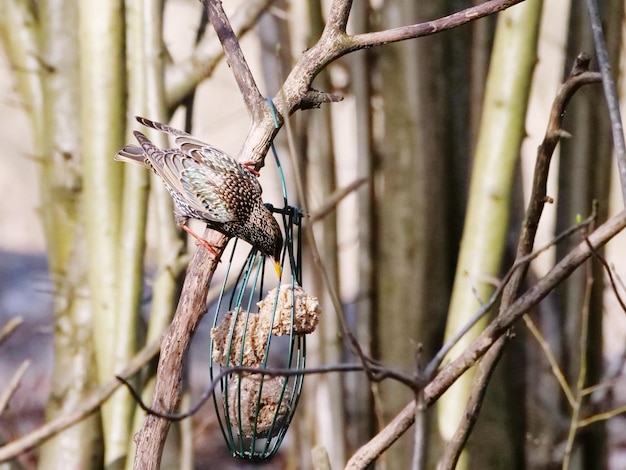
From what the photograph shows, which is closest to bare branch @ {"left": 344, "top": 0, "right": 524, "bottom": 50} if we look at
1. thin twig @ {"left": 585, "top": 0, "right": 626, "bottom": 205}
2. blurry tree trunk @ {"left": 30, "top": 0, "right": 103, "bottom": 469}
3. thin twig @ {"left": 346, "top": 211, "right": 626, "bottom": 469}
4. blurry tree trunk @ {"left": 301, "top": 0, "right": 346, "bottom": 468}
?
thin twig @ {"left": 585, "top": 0, "right": 626, "bottom": 205}

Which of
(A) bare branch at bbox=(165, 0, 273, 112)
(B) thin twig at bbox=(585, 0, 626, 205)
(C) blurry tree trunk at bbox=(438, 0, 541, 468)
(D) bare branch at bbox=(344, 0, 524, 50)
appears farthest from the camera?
(A) bare branch at bbox=(165, 0, 273, 112)

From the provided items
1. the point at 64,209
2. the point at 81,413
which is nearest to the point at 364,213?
the point at 64,209

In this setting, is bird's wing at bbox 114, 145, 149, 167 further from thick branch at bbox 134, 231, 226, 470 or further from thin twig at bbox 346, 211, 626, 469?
thin twig at bbox 346, 211, 626, 469

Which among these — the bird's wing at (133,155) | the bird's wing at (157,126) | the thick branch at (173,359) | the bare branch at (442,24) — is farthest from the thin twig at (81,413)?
the bare branch at (442,24)

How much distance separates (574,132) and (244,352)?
8.09 feet

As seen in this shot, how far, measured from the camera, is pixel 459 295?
10.4ft

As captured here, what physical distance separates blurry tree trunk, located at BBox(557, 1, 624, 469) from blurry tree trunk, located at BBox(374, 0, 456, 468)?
0.54 metres

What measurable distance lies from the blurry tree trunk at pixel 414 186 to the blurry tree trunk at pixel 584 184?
54 cm

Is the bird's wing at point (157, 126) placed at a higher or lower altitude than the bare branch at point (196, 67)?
lower

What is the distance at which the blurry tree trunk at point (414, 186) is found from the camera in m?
4.18

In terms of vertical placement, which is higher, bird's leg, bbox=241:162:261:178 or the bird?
the bird

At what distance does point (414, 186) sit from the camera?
4.22 m

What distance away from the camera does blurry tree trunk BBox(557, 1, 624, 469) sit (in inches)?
160

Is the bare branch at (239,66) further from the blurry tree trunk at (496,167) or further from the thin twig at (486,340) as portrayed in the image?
the blurry tree trunk at (496,167)
